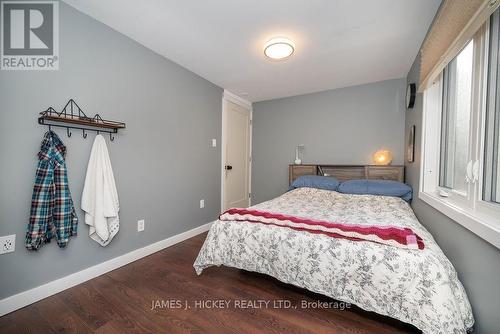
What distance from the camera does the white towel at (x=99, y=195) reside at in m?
1.72

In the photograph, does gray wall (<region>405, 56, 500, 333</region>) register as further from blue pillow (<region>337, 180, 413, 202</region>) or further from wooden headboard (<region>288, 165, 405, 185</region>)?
wooden headboard (<region>288, 165, 405, 185</region>)

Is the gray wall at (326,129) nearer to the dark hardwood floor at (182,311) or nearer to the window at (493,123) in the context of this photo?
the window at (493,123)

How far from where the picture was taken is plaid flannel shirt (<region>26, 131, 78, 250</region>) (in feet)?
4.70

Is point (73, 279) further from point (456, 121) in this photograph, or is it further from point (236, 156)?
point (456, 121)

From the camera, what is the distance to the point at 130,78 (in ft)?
6.85

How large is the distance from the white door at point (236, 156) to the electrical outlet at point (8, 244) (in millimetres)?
2463

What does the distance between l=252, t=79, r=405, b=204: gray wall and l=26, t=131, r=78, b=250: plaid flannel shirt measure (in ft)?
10.2

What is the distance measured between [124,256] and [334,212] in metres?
2.17

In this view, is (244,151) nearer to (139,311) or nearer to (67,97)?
(67,97)

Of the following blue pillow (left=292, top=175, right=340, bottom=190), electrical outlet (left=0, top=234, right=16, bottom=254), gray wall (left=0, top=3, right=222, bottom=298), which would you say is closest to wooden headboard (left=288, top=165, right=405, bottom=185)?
blue pillow (left=292, top=175, right=340, bottom=190)

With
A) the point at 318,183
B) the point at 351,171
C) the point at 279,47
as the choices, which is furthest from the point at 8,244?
the point at 351,171

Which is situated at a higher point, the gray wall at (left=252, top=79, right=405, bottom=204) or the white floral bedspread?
the gray wall at (left=252, top=79, right=405, bottom=204)

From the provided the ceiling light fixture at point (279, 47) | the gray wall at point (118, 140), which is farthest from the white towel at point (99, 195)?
the ceiling light fixture at point (279, 47)

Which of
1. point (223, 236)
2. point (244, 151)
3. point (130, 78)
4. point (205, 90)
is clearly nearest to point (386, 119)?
point (244, 151)
